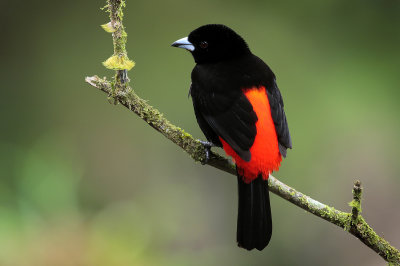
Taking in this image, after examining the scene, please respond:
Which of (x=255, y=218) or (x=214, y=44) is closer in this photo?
(x=255, y=218)

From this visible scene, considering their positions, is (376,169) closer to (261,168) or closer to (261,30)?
(261,30)

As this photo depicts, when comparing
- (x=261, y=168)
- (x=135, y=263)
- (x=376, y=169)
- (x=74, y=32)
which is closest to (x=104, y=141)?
(x=74, y=32)

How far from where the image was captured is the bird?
3.17 meters

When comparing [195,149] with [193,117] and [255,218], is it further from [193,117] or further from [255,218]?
[193,117]

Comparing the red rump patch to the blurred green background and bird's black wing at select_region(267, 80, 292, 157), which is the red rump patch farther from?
the blurred green background

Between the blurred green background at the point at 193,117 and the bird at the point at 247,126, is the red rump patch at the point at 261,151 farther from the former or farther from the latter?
the blurred green background at the point at 193,117

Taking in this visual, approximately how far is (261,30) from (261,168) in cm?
377

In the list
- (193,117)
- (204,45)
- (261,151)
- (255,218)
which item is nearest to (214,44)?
(204,45)

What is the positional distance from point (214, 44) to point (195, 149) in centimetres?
94

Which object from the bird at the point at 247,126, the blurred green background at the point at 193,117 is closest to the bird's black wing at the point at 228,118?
the bird at the point at 247,126

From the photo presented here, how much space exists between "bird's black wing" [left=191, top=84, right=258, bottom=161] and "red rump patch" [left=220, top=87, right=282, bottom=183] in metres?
0.04

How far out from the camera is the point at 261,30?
6.61 meters

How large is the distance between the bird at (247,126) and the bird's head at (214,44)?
11cm

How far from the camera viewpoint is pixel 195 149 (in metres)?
3.22
